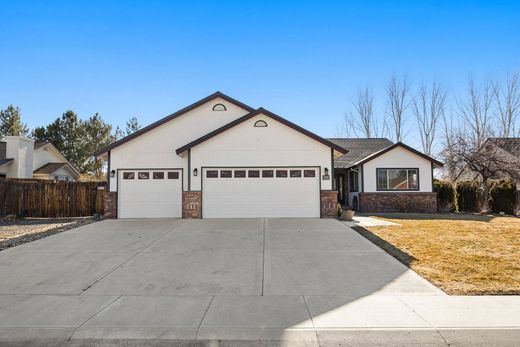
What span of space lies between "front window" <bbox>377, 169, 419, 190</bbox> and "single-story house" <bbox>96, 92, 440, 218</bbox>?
17.8ft

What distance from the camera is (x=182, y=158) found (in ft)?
54.1

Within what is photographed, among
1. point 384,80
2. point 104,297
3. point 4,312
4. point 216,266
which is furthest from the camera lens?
point 384,80

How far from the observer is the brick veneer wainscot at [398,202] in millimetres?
20188

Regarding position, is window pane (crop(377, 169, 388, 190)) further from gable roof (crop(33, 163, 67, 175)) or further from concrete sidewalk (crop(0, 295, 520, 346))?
gable roof (crop(33, 163, 67, 175))

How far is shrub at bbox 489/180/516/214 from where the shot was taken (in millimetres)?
20625

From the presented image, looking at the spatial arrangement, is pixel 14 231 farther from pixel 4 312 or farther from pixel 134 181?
pixel 4 312

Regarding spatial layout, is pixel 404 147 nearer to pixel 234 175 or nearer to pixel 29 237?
pixel 234 175

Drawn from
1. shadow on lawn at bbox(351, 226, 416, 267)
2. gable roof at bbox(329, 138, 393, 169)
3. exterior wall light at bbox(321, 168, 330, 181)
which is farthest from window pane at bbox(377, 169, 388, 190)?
shadow on lawn at bbox(351, 226, 416, 267)

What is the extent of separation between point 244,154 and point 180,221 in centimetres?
402

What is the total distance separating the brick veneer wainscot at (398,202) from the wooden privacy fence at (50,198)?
14.4 meters

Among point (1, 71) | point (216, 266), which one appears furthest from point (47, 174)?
point (216, 266)

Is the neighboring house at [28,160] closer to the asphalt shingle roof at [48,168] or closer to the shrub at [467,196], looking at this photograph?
the asphalt shingle roof at [48,168]

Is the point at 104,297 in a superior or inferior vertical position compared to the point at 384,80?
inferior

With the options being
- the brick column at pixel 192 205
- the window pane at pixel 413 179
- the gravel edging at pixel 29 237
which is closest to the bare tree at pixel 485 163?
the window pane at pixel 413 179
